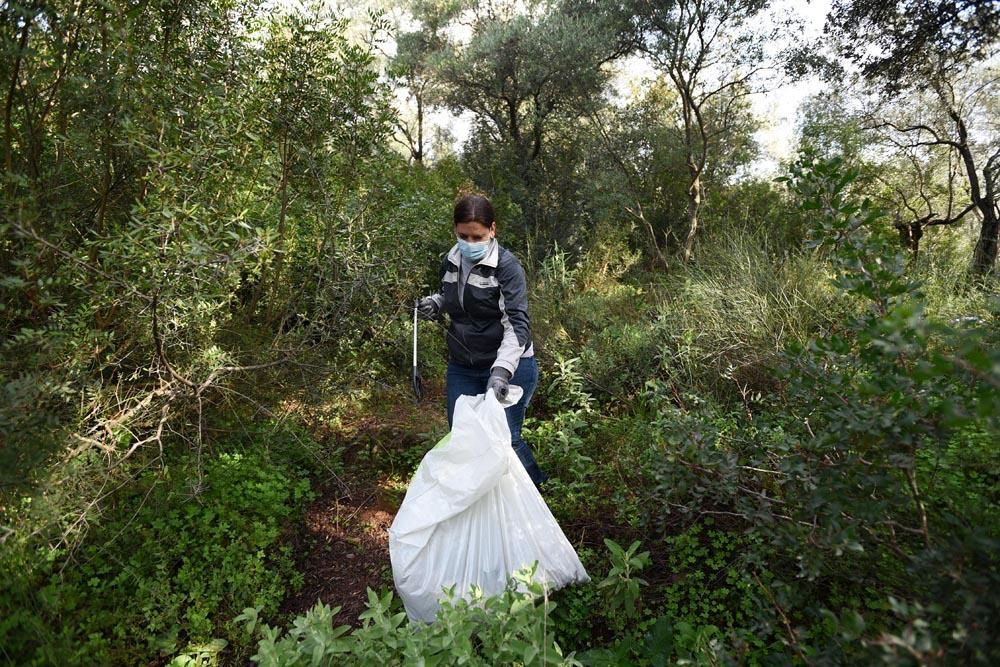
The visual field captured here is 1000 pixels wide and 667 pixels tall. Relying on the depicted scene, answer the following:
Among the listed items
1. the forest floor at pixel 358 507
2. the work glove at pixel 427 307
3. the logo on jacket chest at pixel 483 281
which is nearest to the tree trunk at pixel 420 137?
the forest floor at pixel 358 507

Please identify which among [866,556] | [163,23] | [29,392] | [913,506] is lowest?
[866,556]

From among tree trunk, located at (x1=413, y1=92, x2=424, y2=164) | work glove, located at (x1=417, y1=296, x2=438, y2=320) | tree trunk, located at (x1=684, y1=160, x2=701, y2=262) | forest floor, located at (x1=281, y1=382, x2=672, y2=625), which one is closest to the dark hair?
work glove, located at (x1=417, y1=296, x2=438, y2=320)

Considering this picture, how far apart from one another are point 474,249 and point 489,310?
31 centimetres

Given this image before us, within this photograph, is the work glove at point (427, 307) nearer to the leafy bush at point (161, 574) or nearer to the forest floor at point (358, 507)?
the forest floor at point (358, 507)

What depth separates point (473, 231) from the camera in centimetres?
254

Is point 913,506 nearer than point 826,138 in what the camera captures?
Yes

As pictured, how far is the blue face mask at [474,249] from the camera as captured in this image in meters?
2.53

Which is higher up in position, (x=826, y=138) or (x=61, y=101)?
(x=826, y=138)

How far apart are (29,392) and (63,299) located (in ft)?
2.60

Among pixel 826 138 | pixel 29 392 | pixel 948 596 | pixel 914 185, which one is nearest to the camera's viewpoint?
pixel 948 596

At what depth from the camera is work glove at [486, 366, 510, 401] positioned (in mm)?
2342

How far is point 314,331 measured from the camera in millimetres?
2994

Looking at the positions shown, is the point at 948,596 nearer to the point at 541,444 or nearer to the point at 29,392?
the point at 541,444

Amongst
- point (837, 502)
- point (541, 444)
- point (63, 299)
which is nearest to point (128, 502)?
point (63, 299)
